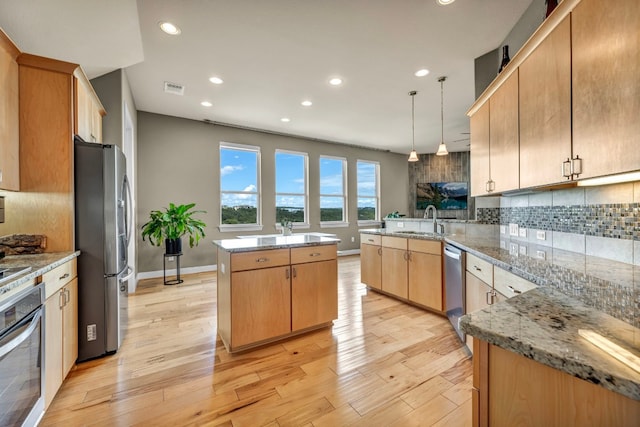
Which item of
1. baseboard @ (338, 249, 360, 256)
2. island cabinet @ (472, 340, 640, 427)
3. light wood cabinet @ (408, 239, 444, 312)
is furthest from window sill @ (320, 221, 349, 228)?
island cabinet @ (472, 340, 640, 427)

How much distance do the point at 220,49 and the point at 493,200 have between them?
3361 mm

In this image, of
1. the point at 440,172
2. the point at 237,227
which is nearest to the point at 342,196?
the point at 237,227

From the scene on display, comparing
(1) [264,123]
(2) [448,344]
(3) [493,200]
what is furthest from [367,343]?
(1) [264,123]

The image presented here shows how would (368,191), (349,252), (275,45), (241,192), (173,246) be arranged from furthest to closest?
(368,191) < (349,252) < (241,192) < (173,246) < (275,45)

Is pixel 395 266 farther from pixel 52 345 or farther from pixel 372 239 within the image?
pixel 52 345

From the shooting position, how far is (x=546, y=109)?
1591 mm

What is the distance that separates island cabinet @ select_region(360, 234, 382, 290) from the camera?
3.62 meters

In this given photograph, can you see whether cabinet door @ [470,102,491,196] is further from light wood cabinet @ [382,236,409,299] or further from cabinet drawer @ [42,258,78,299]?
cabinet drawer @ [42,258,78,299]

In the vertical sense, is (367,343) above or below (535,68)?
below

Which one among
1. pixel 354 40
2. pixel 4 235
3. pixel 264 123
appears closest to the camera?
pixel 4 235

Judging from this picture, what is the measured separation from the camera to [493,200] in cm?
294

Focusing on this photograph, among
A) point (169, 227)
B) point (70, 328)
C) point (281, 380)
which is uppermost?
point (169, 227)

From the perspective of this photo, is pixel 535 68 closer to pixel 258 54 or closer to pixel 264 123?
pixel 258 54

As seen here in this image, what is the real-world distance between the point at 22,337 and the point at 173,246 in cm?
308
